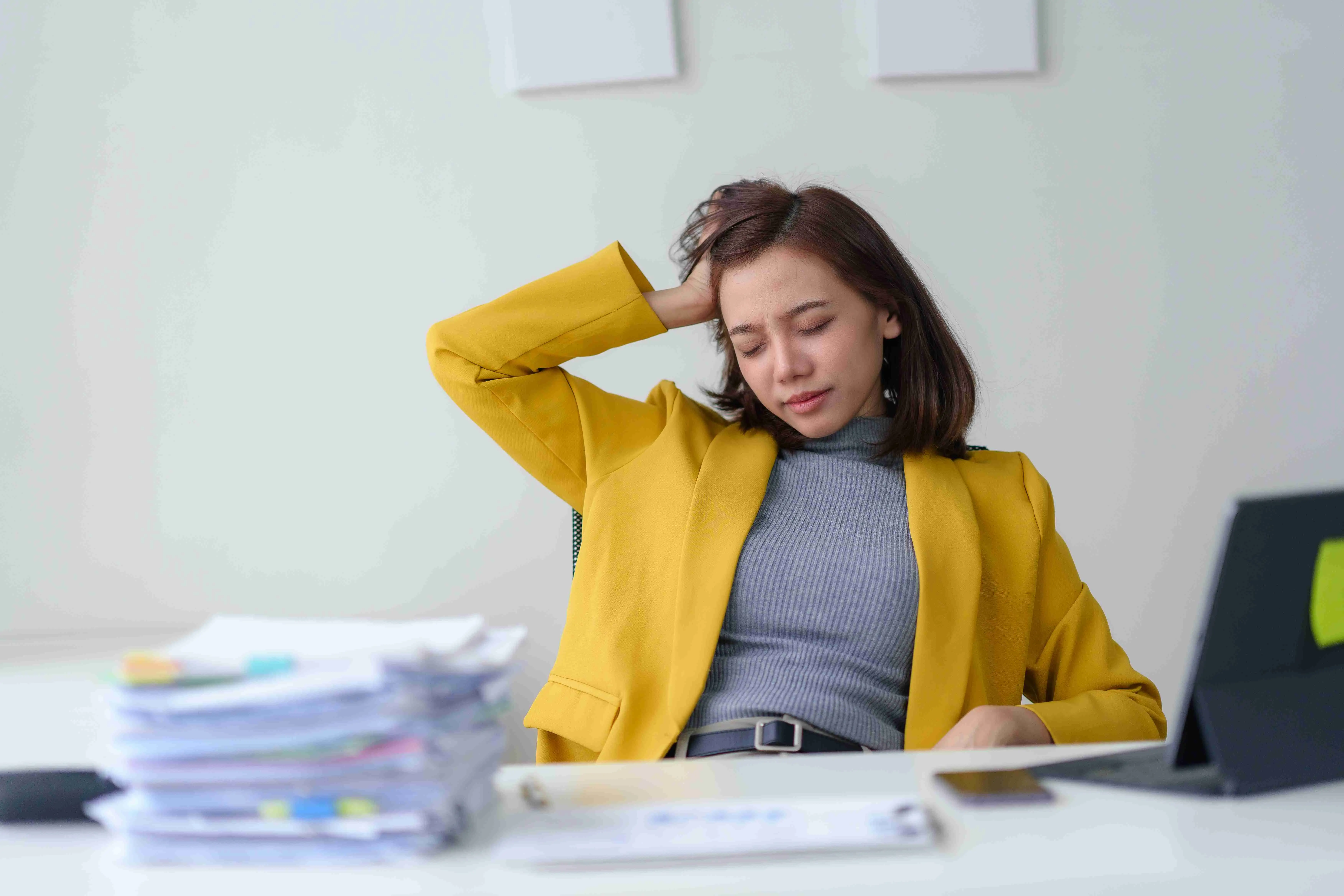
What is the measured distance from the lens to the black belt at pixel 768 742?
3.87 feet

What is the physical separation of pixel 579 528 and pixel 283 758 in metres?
0.96

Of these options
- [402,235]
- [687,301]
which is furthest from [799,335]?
[402,235]

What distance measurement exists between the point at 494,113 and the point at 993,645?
4.91 feet

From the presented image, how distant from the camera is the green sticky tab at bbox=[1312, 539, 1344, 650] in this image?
724mm

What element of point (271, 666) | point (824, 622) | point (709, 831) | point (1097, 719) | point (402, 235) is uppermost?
point (402, 235)

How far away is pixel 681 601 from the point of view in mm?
1296

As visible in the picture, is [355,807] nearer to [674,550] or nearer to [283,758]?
[283,758]

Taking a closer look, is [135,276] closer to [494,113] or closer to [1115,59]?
[494,113]

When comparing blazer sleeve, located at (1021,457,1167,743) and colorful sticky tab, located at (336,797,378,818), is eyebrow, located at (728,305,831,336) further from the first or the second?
colorful sticky tab, located at (336,797,378,818)

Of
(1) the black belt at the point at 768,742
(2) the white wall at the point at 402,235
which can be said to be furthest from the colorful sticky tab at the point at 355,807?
(2) the white wall at the point at 402,235

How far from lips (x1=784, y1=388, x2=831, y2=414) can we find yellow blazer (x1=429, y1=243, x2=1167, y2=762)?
91 mm

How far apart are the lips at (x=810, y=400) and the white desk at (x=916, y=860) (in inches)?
28.9

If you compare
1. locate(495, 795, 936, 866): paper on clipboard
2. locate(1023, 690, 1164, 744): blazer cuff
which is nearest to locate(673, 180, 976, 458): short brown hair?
locate(1023, 690, 1164, 744): blazer cuff

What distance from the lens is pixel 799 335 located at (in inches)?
56.2
